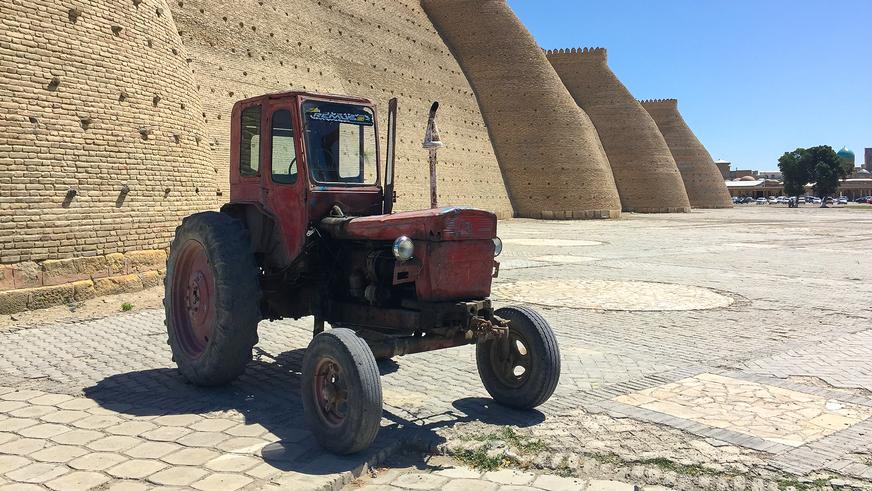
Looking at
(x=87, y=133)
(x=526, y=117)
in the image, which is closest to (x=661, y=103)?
(x=526, y=117)

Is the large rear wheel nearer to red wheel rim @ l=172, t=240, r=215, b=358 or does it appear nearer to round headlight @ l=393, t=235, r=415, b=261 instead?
red wheel rim @ l=172, t=240, r=215, b=358

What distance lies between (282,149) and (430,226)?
179 centimetres

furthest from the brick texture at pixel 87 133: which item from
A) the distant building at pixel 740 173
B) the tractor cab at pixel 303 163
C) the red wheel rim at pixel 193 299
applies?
the distant building at pixel 740 173

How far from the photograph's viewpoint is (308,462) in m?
4.26

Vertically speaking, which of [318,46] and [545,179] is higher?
[318,46]

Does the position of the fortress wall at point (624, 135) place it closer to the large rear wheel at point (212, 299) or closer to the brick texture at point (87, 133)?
the brick texture at point (87, 133)

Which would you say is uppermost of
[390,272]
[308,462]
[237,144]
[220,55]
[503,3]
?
[503,3]

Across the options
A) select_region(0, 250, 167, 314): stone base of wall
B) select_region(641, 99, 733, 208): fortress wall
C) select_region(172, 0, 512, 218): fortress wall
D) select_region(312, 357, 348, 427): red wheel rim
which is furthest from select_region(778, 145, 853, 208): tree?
select_region(312, 357, 348, 427): red wheel rim

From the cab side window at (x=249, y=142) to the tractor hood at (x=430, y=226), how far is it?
4.56ft

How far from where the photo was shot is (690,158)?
6619 centimetres

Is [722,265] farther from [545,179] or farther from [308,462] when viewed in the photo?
[545,179]

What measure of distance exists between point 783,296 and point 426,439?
30.2 feet

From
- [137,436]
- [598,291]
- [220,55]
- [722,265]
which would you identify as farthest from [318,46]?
[137,436]

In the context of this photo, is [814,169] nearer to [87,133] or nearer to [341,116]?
[87,133]
